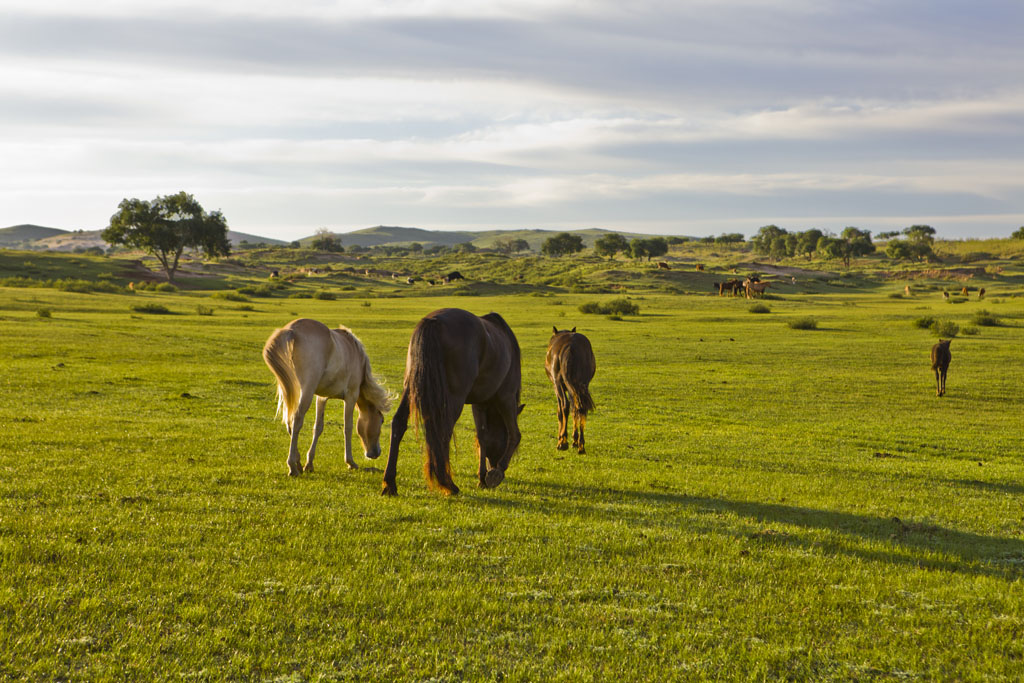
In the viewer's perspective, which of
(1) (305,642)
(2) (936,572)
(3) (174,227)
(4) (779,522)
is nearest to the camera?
(1) (305,642)

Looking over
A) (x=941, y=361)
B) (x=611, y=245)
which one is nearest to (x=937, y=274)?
(x=611, y=245)

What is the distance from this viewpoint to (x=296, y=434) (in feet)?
33.3

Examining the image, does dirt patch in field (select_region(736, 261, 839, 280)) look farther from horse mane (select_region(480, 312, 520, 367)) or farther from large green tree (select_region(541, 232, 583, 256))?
horse mane (select_region(480, 312, 520, 367))

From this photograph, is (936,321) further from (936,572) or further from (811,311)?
(936,572)

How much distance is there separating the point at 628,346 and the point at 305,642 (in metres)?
33.8

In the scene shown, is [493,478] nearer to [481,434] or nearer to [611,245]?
[481,434]

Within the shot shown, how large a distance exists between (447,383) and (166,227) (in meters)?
95.2

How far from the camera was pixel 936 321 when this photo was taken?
4541 centimetres

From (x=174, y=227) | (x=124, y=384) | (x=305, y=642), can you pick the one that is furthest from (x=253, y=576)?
(x=174, y=227)

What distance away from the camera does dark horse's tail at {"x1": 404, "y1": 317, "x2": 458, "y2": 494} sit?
856 centimetres

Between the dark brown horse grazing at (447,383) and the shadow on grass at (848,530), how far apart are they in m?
0.90

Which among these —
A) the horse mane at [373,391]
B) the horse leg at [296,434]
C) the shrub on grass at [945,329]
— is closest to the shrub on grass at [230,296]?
the shrub on grass at [945,329]

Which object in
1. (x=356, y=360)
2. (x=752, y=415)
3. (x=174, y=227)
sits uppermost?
(x=174, y=227)

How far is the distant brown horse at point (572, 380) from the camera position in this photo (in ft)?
46.3
